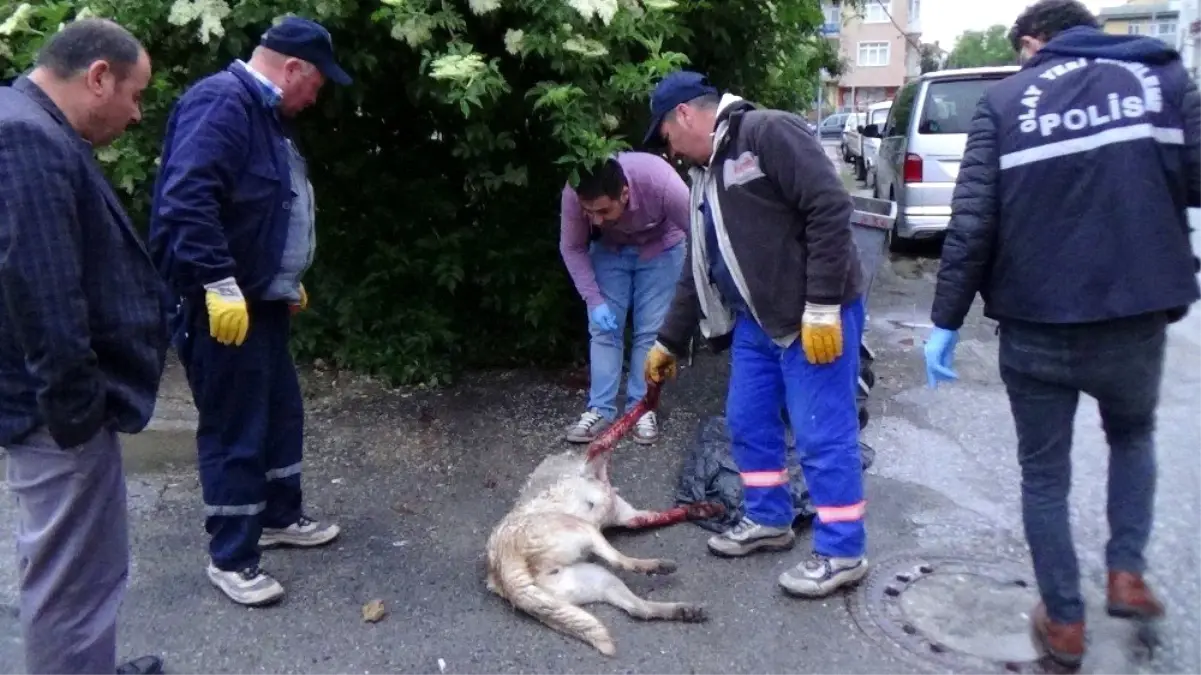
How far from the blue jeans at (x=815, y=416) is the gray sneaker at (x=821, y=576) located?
34 mm

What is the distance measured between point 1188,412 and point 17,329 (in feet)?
19.0

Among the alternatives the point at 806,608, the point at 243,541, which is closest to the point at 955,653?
the point at 806,608

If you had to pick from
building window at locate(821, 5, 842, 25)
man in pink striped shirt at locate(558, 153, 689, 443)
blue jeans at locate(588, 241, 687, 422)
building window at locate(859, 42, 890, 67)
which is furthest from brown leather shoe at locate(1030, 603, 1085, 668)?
building window at locate(859, 42, 890, 67)

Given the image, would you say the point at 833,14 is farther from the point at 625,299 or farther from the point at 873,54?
the point at 873,54

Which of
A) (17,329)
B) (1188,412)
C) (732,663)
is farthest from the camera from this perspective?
(1188,412)

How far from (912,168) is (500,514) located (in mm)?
7005

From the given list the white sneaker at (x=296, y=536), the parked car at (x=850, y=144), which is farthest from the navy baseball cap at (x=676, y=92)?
the parked car at (x=850, y=144)

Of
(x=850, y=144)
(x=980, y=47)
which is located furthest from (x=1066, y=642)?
(x=980, y=47)

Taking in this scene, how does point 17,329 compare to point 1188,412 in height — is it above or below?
above

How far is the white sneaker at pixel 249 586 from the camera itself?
3670 mm

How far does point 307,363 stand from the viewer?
261 inches

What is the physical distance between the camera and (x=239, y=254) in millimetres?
3566

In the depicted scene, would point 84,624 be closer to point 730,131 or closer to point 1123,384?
Answer: point 730,131

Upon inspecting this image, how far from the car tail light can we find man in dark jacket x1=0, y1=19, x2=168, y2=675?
8.46 m
